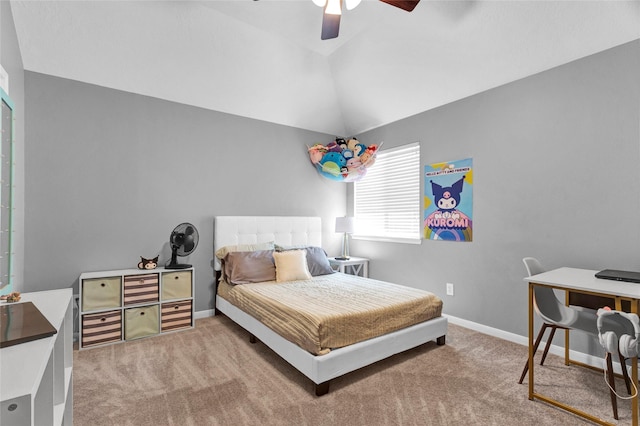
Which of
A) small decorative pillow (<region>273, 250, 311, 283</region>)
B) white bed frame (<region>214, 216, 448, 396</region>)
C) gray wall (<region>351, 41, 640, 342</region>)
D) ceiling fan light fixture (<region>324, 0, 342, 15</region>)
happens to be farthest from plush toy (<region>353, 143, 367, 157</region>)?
ceiling fan light fixture (<region>324, 0, 342, 15</region>)

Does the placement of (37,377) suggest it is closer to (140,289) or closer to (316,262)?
(140,289)

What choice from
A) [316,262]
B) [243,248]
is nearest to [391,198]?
[316,262]

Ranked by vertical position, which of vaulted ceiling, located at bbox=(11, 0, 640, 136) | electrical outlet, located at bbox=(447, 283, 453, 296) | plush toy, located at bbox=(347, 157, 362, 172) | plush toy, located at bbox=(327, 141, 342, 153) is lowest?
electrical outlet, located at bbox=(447, 283, 453, 296)

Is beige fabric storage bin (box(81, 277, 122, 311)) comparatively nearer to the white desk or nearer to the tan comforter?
the tan comforter

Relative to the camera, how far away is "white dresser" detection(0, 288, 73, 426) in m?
0.74

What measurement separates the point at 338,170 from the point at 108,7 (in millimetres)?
2985

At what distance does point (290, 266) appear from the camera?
3.57m

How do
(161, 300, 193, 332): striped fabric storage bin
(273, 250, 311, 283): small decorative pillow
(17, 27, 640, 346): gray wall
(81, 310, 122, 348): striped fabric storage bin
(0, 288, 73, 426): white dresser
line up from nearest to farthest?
1. (0, 288, 73, 426): white dresser
2. (17, 27, 640, 346): gray wall
3. (81, 310, 122, 348): striped fabric storage bin
4. (161, 300, 193, 332): striped fabric storage bin
5. (273, 250, 311, 283): small decorative pillow

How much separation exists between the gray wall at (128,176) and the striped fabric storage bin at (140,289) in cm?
35

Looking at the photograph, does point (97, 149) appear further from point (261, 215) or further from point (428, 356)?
point (428, 356)

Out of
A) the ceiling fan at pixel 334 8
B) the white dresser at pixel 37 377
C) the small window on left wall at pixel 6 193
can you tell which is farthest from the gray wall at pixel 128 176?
the ceiling fan at pixel 334 8

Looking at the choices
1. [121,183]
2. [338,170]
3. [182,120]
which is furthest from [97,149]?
[338,170]

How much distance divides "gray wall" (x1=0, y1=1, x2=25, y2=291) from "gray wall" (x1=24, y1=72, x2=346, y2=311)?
12 cm

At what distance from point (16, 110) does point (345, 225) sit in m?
3.65
